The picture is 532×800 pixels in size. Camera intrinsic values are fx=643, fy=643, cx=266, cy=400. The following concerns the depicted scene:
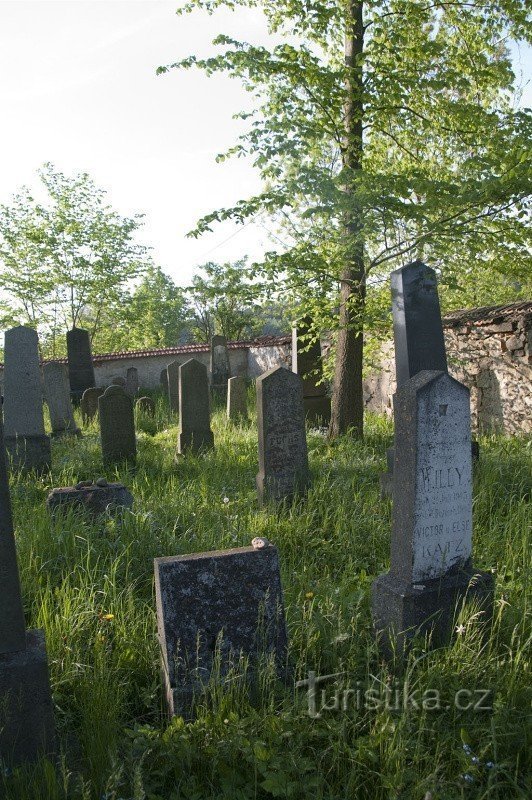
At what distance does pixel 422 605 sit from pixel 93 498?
11.1 ft

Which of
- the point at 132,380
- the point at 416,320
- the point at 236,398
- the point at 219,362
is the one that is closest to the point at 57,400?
the point at 236,398

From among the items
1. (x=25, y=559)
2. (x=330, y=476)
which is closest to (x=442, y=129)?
(x=330, y=476)

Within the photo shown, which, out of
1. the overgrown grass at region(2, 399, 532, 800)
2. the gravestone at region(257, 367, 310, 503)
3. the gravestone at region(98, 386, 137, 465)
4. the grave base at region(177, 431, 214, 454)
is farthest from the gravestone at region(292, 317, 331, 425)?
the overgrown grass at region(2, 399, 532, 800)

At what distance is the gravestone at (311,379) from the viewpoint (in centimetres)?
1152

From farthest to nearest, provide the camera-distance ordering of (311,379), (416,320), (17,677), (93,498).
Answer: (311,379)
(416,320)
(93,498)
(17,677)

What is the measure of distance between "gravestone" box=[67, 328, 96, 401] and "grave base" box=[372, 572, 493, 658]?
43.9 feet

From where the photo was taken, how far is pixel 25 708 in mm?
2771

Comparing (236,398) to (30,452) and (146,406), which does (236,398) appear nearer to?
(146,406)

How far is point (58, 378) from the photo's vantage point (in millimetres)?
12023

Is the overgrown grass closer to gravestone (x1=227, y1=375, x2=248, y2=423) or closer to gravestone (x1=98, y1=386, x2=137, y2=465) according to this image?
gravestone (x1=98, y1=386, x2=137, y2=465)

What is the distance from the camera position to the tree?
25.1ft

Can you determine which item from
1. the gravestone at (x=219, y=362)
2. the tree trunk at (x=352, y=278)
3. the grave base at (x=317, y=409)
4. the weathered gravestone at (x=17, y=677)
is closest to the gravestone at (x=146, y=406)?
the gravestone at (x=219, y=362)

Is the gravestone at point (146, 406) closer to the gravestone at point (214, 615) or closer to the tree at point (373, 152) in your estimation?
the tree at point (373, 152)

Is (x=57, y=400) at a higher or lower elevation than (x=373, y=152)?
lower
